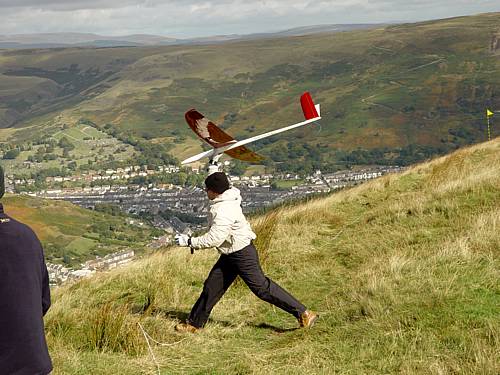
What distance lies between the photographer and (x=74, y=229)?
278ft

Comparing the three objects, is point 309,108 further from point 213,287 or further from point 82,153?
point 82,153

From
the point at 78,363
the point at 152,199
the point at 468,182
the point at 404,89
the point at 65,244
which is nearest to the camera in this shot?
the point at 78,363

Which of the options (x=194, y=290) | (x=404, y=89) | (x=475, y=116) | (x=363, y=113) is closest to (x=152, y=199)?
(x=363, y=113)

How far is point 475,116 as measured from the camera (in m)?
158

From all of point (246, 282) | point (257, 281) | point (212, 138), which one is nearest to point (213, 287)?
point (246, 282)

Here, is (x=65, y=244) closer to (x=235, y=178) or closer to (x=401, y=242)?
(x=235, y=178)

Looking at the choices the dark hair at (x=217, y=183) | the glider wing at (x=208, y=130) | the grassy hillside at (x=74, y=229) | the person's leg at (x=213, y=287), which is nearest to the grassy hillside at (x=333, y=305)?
the person's leg at (x=213, y=287)

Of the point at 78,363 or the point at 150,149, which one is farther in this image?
the point at 150,149

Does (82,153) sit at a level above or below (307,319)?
below

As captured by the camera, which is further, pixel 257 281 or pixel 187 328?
pixel 187 328

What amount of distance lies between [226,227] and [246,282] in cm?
76

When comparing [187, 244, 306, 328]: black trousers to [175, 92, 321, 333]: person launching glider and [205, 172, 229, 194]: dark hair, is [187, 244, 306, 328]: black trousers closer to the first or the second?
[175, 92, 321, 333]: person launching glider

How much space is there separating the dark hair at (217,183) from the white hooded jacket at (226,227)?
6cm

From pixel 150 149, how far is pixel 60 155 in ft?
93.7
